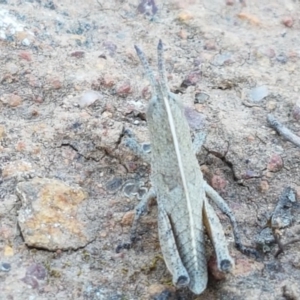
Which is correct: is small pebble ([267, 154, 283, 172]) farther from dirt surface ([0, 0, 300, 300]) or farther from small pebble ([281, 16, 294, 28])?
small pebble ([281, 16, 294, 28])

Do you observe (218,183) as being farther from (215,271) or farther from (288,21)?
(288,21)

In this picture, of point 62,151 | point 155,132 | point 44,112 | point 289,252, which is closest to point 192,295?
point 289,252

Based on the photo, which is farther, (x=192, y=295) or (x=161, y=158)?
(x=161, y=158)

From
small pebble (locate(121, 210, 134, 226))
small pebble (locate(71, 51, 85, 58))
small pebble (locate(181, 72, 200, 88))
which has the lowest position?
small pebble (locate(121, 210, 134, 226))

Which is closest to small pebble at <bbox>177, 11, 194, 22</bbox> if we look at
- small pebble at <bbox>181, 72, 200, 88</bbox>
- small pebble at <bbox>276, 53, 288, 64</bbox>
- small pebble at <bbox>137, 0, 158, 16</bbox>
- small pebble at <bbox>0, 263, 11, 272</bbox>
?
small pebble at <bbox>137, 0, 158, 16</bbox>

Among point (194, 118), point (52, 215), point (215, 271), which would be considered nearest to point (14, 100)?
point (52, 215)

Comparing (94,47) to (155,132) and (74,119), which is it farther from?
(155,132)

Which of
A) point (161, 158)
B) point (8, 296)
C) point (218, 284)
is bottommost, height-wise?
point (8, 296)
